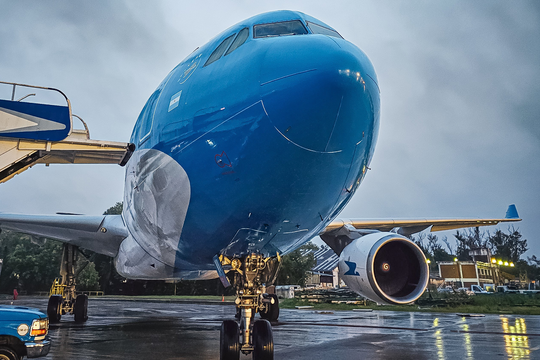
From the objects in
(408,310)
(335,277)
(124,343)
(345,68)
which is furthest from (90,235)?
(335,277)

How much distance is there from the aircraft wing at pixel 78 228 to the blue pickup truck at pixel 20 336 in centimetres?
365

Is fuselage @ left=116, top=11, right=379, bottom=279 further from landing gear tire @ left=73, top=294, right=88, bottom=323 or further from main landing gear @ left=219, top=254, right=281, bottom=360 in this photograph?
landing gear tire @ left=73, top=294, right=88, bottom=323

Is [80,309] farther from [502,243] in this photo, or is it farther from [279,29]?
[502,243]

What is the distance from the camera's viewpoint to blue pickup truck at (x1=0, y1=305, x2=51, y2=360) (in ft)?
14.0

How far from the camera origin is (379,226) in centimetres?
1025

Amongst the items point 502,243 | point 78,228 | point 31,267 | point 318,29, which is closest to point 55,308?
point 78,228

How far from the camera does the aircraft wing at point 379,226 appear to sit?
25.0 feet

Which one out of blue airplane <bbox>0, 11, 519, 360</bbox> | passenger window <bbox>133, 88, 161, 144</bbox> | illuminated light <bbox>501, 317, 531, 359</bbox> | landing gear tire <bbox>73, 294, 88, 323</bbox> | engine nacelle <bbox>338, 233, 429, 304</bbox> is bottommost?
illuminated light <bbox>501, 317, 531, 359</bbox>

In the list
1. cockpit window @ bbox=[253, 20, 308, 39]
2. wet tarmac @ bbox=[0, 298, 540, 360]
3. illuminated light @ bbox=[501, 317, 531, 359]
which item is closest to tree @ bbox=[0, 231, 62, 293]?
wet tarmac @ bbox=[0, 298, 540, 360]

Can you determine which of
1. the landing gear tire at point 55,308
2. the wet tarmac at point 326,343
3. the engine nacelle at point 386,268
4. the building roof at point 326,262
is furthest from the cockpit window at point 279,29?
the building roof at point 326,262

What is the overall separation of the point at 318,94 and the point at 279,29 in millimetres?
1317

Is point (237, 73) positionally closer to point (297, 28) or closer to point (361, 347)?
point (297, 28)

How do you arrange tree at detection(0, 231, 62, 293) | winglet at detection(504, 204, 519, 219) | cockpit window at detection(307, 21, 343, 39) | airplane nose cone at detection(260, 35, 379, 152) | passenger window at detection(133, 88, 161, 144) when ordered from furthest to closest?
tree at detection(0, 231, 62, 293)
winglet at detection(504, 204, 519, 219)
passenger window at detection(133, 88, 161, 144)
cockpit window at detection(307, 21, 343, 39)
airplane nose cone at detection(260, 35, 379, 152)

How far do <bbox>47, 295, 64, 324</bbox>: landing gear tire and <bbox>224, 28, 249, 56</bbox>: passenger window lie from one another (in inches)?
404
